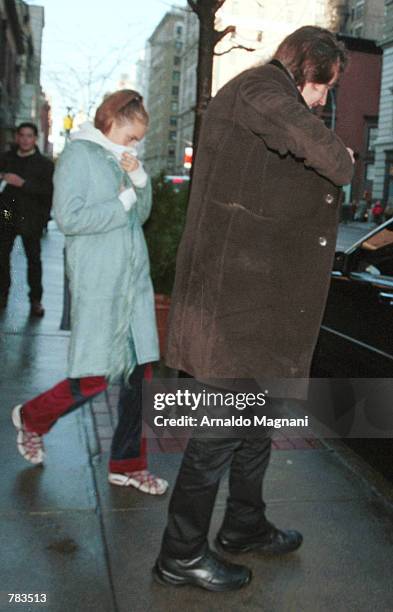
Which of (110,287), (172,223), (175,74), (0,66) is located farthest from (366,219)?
(175,74)

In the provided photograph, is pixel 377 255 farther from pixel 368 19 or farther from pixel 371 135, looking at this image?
pixel 368 19

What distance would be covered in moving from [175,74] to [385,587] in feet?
426

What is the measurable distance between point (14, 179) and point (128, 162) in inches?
160

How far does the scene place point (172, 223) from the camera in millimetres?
6000

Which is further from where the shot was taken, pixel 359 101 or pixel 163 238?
pixel 359 101

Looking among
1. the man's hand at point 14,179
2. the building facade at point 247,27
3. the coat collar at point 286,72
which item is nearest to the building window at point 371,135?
the building facade at point 247,27

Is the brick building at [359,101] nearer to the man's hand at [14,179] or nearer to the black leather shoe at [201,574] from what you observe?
the man's hand at [14,179]

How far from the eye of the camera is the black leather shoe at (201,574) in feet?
8.55

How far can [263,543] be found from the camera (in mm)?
2912

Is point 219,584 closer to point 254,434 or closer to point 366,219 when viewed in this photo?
point 254,434

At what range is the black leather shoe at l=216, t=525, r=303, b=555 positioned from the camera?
2.89m

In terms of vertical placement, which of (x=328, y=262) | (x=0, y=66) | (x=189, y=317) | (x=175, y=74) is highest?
(x=175, y=74)

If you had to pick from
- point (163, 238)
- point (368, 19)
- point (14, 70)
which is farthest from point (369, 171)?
point (163, 238)

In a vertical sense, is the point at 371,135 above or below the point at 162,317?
above
